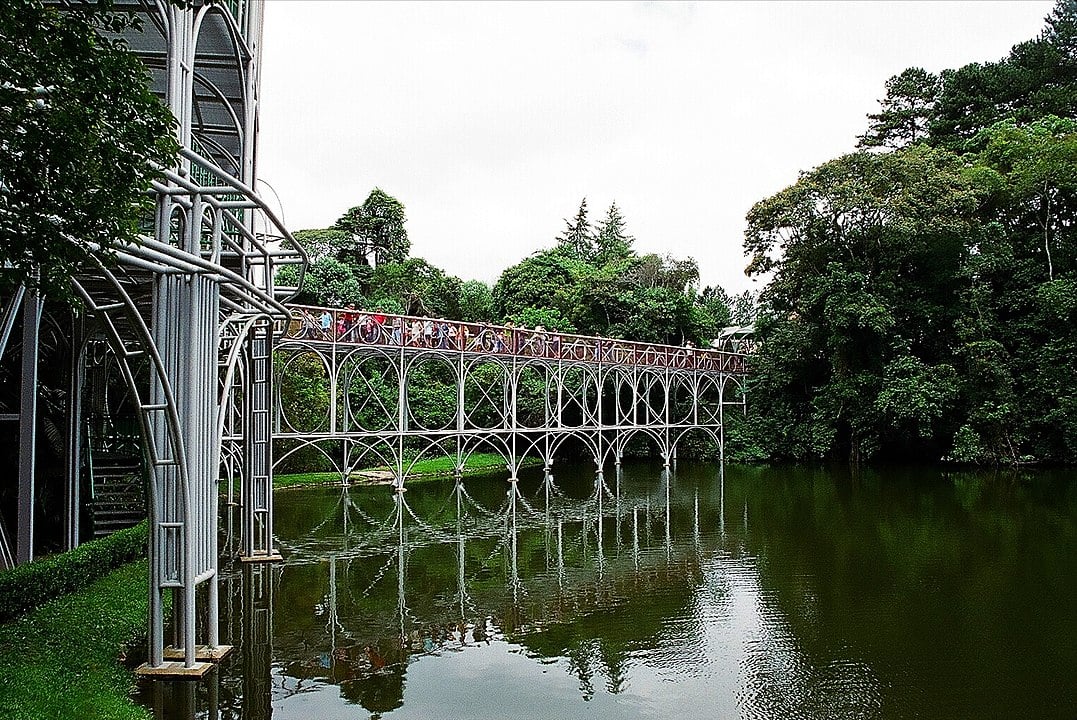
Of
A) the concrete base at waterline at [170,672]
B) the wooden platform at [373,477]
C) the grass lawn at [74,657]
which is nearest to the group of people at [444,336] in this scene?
the wooden platform at [373,477]

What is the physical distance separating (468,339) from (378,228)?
18.4 metres

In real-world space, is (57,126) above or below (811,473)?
above

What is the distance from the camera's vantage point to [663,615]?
9805 millimetres

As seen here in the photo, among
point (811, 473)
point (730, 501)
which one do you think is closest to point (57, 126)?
point (730, 501)

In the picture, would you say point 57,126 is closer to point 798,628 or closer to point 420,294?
point 798,628

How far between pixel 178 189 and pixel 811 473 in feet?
75.1

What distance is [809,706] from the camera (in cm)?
688

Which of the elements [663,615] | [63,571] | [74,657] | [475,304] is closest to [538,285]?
[475,304]

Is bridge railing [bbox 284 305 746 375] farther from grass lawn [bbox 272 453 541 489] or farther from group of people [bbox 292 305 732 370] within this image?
grass lawn [bbox 272 453 541 489]

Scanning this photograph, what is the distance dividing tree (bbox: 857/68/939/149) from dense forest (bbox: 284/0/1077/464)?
11cm

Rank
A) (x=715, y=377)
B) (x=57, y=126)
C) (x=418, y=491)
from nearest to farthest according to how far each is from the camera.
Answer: (x=57, y=126)
(x=418, y=491)
(x=715, y=377)

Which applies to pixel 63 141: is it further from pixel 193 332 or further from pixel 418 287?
pixel 418 287

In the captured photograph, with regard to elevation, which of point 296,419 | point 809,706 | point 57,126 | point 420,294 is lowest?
point 809,706

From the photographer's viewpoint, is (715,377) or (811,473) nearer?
(811,473)
